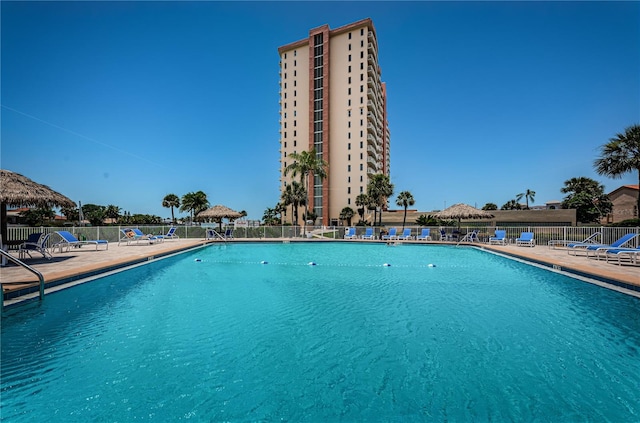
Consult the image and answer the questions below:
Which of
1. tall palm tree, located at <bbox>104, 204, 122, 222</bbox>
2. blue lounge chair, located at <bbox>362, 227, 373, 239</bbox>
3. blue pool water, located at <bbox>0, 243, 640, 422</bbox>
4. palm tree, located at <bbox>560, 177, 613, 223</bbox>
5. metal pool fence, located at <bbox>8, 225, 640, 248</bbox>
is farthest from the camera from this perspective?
tall palm tree, located at <bbox>104, 204, 122, 222</bbox>

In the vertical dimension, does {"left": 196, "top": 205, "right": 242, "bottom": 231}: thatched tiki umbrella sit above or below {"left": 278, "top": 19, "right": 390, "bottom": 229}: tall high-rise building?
below

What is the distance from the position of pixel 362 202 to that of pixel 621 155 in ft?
106

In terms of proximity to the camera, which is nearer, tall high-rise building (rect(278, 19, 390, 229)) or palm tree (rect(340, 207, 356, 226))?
palm tree (rect(340, 207, 356, 226))

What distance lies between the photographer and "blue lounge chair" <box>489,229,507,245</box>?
17.4 meters

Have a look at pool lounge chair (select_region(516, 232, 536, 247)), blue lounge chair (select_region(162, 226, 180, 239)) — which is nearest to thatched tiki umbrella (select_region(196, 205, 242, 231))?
blue lounge chair (select_region(162, 226, 180, 239))

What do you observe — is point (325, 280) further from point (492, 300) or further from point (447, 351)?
point (447, 351)

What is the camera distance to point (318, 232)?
2580 cm

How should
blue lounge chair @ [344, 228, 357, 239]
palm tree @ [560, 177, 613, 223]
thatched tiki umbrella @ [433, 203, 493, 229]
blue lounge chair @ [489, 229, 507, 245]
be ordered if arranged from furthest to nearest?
palm tree @ [560, 177, 613, 223] < blue lounge chair @ [344, 228, 357, 239] < thatched tiki umbrella @ [433, 203, 493, 229] < blue lounge chair @ [489, 229, 507, 245]

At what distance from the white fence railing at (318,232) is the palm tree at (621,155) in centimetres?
382

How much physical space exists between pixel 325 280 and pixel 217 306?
3.35 metres

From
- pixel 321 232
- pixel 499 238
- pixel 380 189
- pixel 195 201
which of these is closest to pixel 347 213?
pixel 380 189

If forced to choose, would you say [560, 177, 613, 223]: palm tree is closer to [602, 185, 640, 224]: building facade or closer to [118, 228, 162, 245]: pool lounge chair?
[602, 185, 640, 224]: building facade

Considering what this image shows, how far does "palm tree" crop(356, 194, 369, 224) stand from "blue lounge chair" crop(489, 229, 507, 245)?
28730mm

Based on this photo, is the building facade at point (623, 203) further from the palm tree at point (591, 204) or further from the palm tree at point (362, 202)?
the palm tree at point (362, 202)
